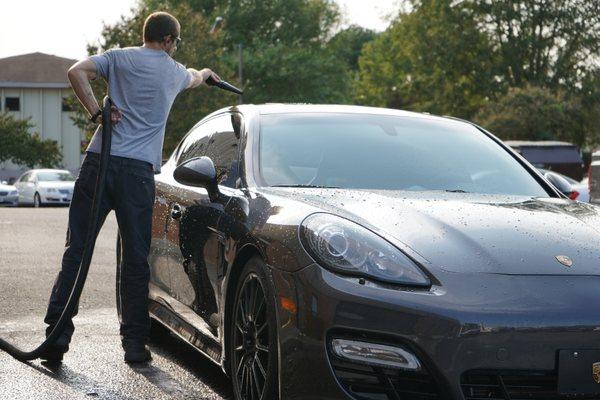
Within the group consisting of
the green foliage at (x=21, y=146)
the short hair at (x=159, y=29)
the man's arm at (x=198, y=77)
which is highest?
the short hair at (x=159, y=29)

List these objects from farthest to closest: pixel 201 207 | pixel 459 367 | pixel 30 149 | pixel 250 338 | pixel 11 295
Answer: pixel 30 149
pixel 11 295
pixel 201 207
pixel 250 338
pixel 459 367

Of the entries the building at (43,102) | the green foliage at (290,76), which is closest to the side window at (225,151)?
the green foliage at (290,76)

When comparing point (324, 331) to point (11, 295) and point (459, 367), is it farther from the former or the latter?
point (11, 295)

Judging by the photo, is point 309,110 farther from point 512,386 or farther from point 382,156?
point 512,386

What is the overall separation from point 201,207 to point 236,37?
60453 mm

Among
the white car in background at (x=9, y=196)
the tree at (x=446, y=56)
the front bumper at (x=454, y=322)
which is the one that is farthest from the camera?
the tree at (x=446, y=56)

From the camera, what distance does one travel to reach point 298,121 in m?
5.41

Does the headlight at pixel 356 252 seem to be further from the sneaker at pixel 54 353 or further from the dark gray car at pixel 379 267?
the sneaker at pixel 54 353

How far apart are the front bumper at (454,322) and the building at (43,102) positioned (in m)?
72.0

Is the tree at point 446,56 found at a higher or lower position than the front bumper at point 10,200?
higher

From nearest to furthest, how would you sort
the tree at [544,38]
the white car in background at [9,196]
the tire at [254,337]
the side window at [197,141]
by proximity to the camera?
the tire at [254,337], the side window at [197,141], the white car in background at [9,196], the tree at [544,38]

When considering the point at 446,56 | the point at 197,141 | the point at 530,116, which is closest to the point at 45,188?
the point at 530,116

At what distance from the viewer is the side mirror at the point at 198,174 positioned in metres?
4.82

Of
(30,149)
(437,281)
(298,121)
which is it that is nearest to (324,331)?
(437,281)
